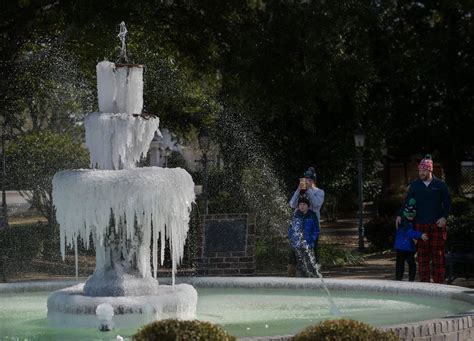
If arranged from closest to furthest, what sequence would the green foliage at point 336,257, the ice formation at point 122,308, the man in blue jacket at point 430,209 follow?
1. the ice formation at point 122,308
2. the man in blue jacket at point 430,209
3. the green foliage at point 336,257

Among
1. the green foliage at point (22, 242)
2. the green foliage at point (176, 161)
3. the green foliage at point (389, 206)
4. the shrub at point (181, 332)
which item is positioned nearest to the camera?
the shrub at point (181, 332)

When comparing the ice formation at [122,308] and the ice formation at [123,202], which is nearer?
the ice formation at [122,308]

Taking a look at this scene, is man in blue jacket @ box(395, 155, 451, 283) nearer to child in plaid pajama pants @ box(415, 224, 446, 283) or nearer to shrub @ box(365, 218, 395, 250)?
child in plaid pajama pants @ box(415, 224, 446, 283)

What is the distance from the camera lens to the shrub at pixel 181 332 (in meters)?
6.71

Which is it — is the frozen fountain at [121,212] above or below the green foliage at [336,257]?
above

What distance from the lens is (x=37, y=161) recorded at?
87.4ft

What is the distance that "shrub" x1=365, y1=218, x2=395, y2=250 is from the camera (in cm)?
2428

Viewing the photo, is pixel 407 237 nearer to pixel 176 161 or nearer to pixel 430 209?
pixel 430 209

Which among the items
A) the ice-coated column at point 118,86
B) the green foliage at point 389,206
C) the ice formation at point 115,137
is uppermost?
the ice-coated column at point 118,86

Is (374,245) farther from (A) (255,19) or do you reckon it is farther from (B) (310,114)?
(A) (255,19)

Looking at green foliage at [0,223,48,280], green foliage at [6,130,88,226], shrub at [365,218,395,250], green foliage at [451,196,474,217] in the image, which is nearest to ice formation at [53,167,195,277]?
green foliage at [0,223,48,280]

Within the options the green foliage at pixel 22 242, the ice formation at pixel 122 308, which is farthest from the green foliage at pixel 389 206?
the ice formation at pixel 122 308

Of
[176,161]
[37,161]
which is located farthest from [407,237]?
[176,161]

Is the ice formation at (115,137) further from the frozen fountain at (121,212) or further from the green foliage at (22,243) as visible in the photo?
the green foliage at (22,243)
